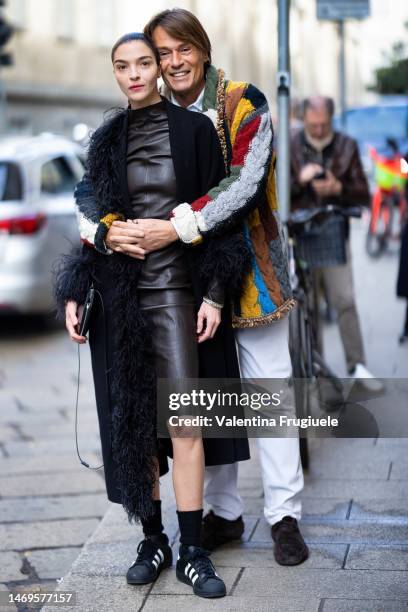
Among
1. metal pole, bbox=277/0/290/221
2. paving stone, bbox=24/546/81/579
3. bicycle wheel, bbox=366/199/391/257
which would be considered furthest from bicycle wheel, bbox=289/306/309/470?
bicycle wheel, bbox=366/199/391/257

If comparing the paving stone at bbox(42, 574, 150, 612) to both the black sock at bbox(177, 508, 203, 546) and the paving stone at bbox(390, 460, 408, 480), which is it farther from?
the paving stone at bbox(390, 460, 408, 480)

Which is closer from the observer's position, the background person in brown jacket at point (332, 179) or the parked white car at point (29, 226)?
the background person in brown jacket at point (332, 179)

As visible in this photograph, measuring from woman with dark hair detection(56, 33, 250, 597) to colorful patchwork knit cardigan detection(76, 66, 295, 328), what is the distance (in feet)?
0.20

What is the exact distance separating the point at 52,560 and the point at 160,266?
4.82 feet

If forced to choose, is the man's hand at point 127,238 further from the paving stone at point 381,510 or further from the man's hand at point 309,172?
the man's hand at point 309,172

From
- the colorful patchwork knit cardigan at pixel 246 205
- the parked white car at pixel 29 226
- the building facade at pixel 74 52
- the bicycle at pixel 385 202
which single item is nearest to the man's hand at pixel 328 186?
the colorful patchwork knit cardigan at pixel 246 205

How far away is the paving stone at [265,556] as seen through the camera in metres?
4.54

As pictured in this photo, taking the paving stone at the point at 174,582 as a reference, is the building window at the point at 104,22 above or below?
below

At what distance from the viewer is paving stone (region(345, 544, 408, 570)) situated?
4461 mm

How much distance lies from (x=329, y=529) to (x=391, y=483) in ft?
→ 2.35

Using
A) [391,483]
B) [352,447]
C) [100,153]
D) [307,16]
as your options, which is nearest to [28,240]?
[352,447]

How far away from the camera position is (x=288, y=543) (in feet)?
15.0

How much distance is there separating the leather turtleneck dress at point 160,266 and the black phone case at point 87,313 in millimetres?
182

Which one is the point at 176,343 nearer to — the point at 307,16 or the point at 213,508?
the point at 213,508
